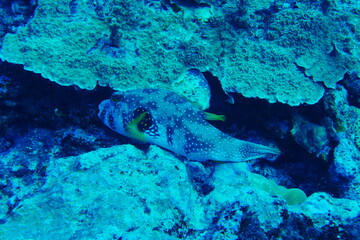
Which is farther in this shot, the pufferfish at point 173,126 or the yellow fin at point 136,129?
the yellow fin at point 136,129

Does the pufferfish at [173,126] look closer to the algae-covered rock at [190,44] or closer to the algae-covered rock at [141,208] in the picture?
the algae-covered rock at [190,44]

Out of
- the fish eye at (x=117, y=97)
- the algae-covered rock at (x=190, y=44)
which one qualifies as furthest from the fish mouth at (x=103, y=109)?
the algae-covered rock at (x=190, y=44)

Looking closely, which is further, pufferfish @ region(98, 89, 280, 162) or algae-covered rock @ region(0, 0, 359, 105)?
algae-covered rock @ region(0, 0, 359, 105)

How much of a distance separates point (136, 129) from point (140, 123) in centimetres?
13

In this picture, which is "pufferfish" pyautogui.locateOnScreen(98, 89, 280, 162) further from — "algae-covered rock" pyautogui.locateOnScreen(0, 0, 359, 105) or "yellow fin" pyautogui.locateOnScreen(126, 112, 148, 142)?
"algae-covered rock" pyautogui.locateOnScreen(0, 0, 359, 105)

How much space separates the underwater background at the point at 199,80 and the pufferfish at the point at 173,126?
0.08m

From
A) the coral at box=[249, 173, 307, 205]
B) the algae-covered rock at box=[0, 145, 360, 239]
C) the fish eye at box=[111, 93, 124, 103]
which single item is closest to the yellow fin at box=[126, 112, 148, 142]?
the fish eye at box=[111, 93, 124, 103]

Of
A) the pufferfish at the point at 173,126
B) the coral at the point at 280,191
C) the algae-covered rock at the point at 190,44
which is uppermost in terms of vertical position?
the algae-covered rock at the point at 190,44

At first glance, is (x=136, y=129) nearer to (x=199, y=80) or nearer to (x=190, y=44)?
(x=199, y=80)

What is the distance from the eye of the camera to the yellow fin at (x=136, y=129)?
12.7 ft

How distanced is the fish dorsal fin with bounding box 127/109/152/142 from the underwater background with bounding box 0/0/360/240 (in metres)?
0.04

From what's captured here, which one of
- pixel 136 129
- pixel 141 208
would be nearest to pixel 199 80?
pixel 136 129

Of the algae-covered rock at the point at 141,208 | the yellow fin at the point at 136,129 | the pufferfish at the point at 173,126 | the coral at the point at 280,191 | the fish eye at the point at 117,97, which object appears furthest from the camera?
the fish eye at the point at 117,97

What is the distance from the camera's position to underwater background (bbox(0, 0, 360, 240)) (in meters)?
3.92
